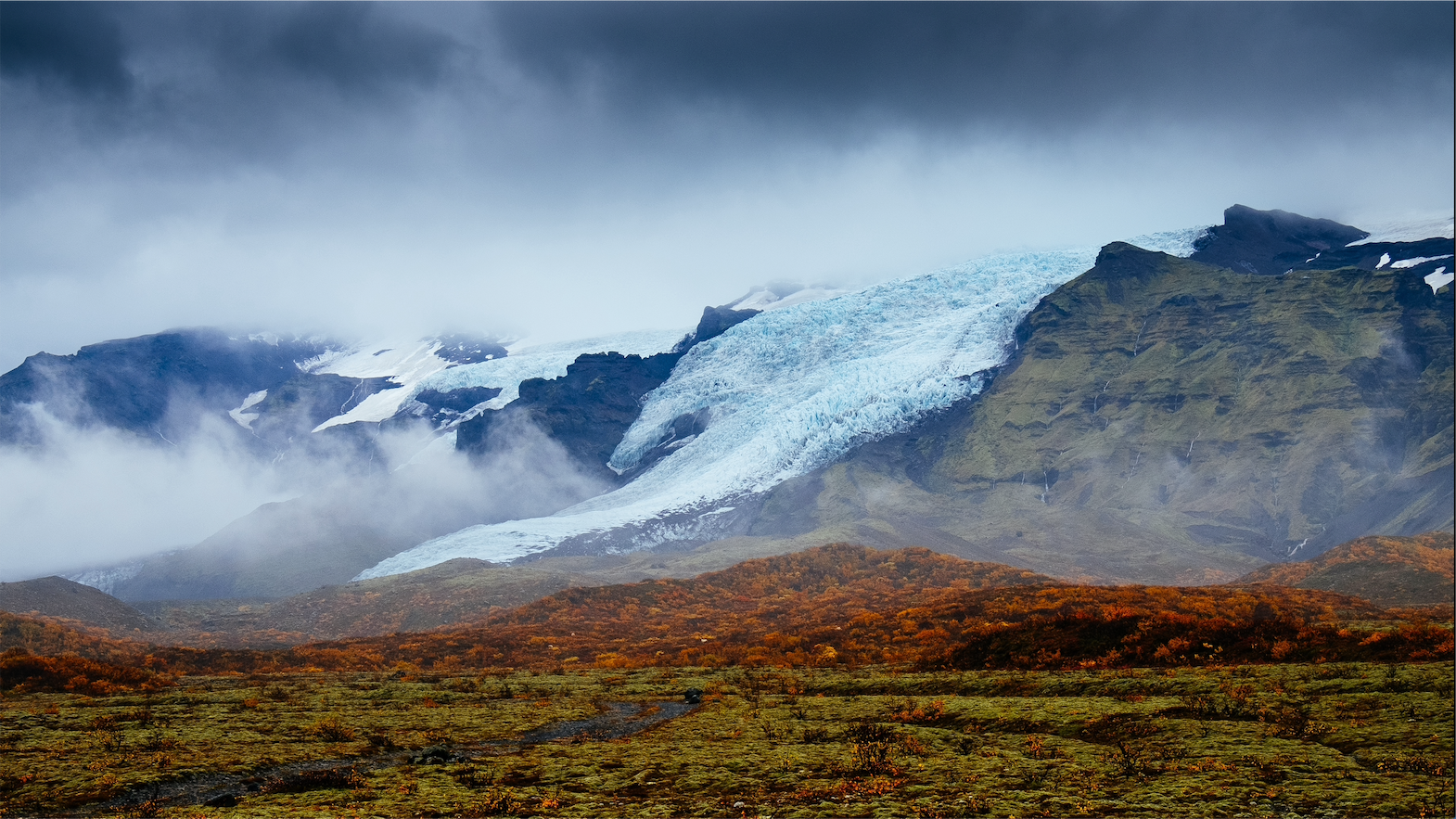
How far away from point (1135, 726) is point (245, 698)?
31.5m

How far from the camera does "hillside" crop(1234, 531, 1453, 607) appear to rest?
64.7 m

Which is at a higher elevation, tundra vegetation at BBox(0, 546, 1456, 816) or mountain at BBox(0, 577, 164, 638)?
mountain at BBox(0, 577, 164, 638)

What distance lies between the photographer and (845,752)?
2106cm

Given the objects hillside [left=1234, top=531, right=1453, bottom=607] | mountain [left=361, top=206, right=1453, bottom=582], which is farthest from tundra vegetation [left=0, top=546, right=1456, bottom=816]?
mountain [left=361, top=206, right=1453, bottom=582]

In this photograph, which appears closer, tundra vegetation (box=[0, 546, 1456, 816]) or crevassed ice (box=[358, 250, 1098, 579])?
tundra vegetation (box=[0, 546, 1456, 816])

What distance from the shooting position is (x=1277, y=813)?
563 inches

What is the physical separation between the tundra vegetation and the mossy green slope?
263 feet

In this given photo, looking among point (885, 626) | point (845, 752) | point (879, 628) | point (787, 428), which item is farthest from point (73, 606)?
point (787, 428)

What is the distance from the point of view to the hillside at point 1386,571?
6469cm

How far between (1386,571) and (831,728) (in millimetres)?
67850

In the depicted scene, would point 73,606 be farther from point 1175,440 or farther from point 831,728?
point 1175,440

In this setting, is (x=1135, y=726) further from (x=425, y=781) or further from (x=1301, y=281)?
(x=1301, y=281)

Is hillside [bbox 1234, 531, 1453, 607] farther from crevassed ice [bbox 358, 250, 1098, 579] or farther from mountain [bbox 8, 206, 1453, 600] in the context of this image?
crevassed ice [bbox 358, 250, 1098, 579]

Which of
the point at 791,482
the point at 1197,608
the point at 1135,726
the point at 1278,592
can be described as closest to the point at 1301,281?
the point at 791,482
